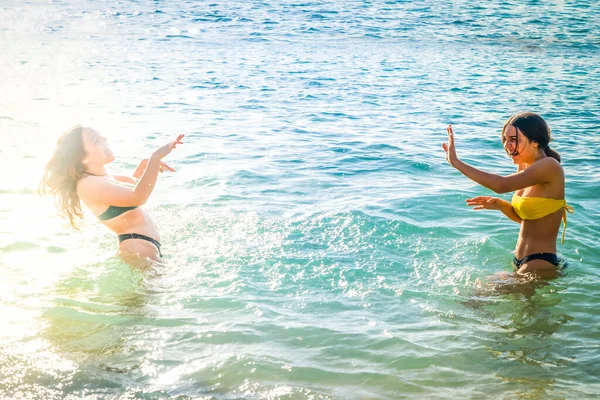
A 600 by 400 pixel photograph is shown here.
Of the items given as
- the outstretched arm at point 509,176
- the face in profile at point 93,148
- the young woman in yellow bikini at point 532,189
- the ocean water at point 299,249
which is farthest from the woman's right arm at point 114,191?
the young woman in yellow bikini at point 532,189

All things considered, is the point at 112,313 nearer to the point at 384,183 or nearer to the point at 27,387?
the point at 27,387

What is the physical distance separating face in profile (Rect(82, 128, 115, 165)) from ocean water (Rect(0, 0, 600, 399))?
44.6 inches

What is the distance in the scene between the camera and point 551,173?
6.18 m

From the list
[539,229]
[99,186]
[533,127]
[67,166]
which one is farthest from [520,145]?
[67,166]

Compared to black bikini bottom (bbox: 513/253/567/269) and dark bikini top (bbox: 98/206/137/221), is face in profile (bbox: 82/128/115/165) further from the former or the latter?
black bikini bottom (bbox: 513/253/567/269)

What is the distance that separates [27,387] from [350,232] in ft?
14.1

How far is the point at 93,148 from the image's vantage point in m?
6.59

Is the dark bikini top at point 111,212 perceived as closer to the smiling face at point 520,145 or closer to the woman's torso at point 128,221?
the woman's torso at point 128,221

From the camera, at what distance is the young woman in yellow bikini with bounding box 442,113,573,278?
6.07 metres

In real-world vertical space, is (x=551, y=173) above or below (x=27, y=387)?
above

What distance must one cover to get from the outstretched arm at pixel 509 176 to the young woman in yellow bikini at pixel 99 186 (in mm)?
2572

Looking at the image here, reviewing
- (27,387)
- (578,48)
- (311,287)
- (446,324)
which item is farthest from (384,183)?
(578,48)

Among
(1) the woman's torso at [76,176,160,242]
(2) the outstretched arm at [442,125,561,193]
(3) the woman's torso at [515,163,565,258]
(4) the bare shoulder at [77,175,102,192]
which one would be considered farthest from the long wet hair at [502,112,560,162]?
(4) the bare shoulder at [77,175,102,192]

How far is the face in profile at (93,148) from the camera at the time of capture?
6582mm
